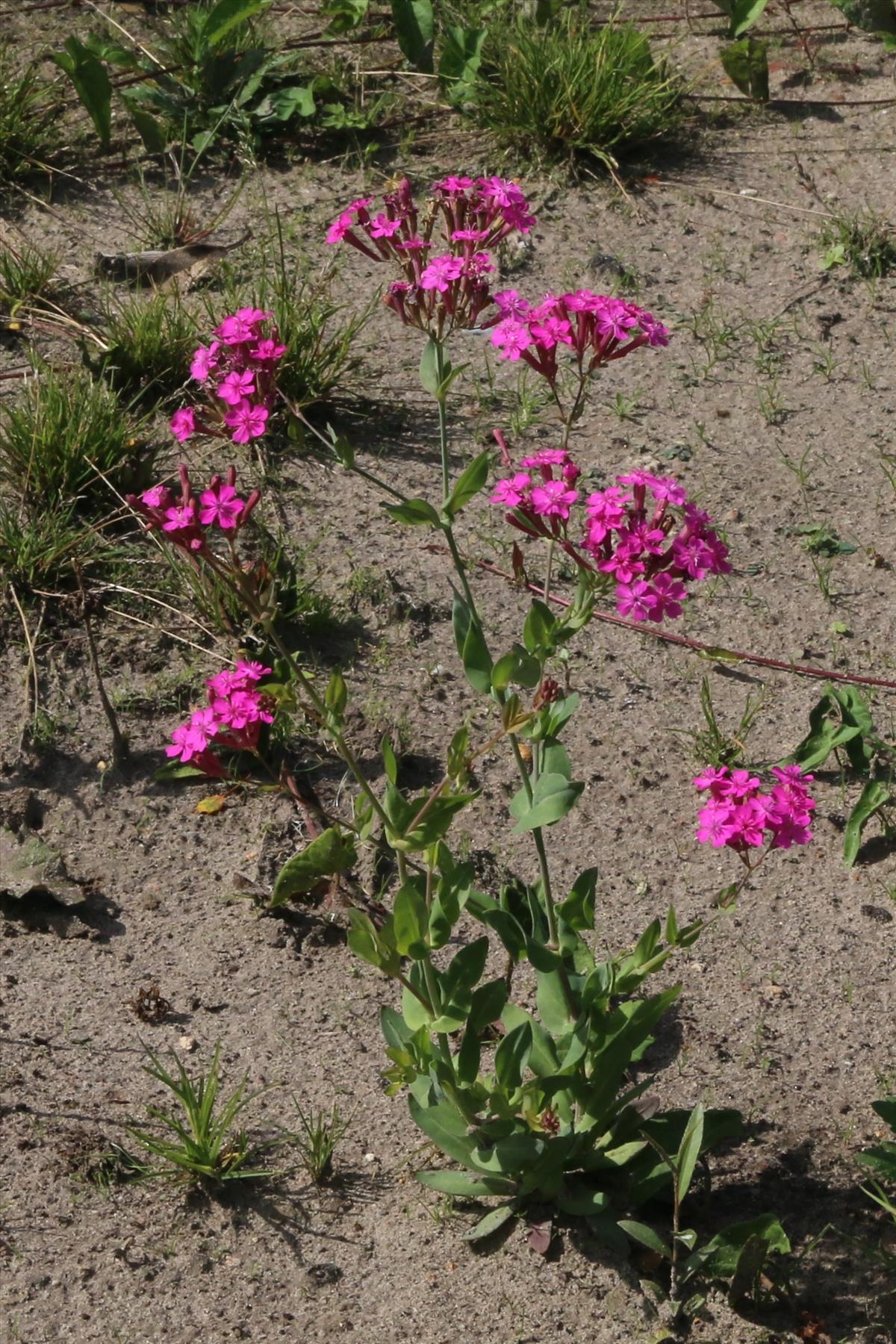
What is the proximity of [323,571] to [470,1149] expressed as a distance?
175cm

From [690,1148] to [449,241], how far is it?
1579 mm

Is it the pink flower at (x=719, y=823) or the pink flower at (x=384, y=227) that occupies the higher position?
the pink flower at (x=384, y=227)

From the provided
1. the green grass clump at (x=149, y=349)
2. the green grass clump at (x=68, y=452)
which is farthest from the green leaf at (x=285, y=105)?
the green grass clump at (x=68, y=452)

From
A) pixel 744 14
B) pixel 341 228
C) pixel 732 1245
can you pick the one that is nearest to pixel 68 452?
pixel 341 228

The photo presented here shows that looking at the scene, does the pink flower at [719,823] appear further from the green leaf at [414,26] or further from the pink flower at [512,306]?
the green leaf at [414,26]

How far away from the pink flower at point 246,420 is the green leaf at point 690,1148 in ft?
4.28

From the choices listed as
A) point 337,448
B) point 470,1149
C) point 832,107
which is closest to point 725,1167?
point 470,1149

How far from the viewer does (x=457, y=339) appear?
15.6 feet

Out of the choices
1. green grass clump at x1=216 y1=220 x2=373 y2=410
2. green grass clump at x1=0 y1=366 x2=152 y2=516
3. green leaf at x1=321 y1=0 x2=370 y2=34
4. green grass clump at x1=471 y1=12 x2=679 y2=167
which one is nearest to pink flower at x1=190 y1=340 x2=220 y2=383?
green grass clump at x1=0 y1=366 x2=152 y2=516

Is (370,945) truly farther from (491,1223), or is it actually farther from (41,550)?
(41,550)

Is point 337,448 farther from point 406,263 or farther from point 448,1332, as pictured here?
point 448,1332

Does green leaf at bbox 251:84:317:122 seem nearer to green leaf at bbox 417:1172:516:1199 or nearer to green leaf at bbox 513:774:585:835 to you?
green leaf at bbox 513:774:585:835

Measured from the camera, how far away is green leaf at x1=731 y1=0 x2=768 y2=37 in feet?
18.4

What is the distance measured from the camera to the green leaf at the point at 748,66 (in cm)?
542
